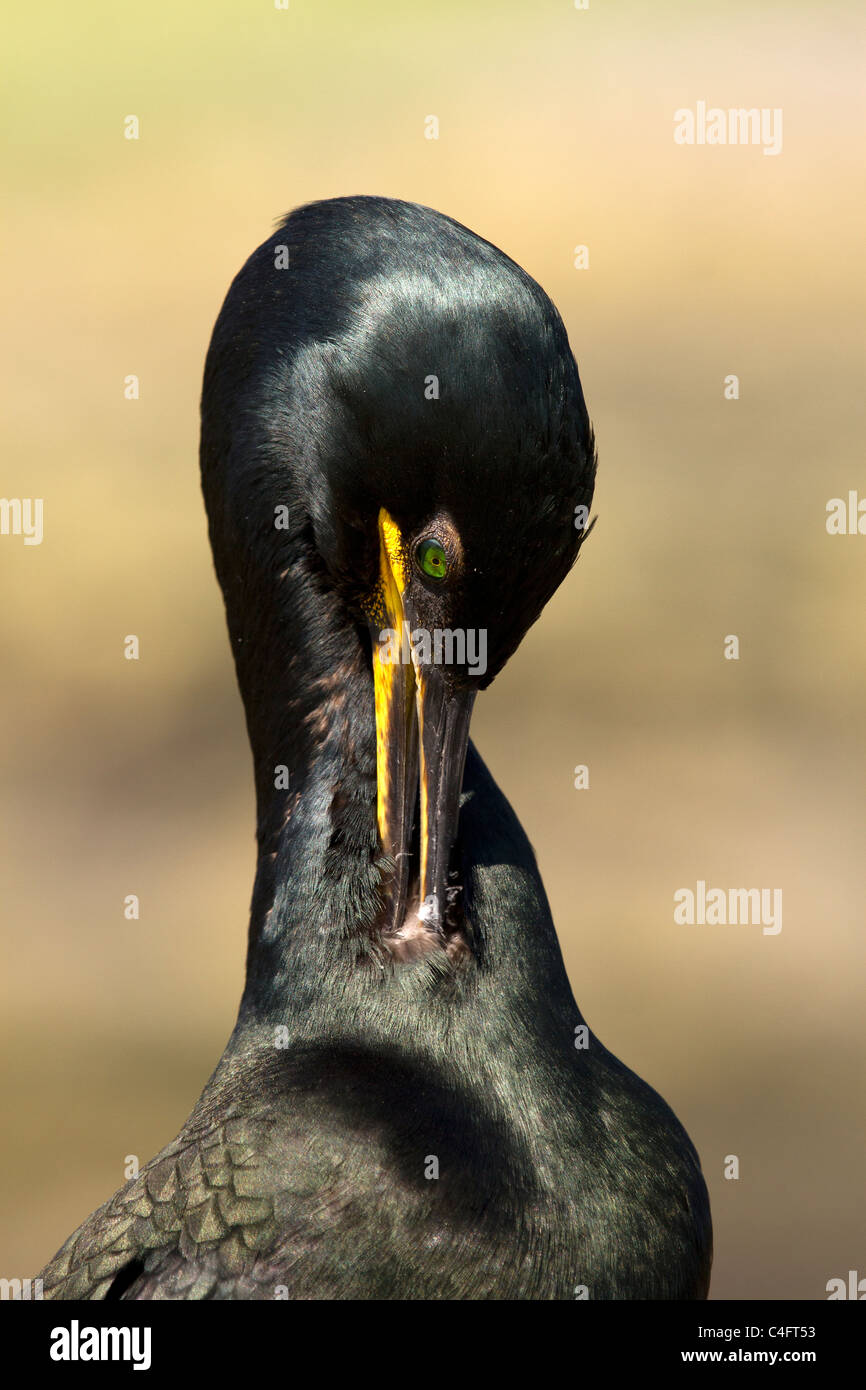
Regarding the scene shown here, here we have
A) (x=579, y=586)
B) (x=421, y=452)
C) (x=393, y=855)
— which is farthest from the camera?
(x=579, y=586)

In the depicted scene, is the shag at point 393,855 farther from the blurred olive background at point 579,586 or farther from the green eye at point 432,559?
the blurred olive background at point 579,586

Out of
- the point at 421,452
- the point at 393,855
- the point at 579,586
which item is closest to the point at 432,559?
the point at 421,452

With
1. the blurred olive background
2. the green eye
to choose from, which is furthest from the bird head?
the blurred olive background

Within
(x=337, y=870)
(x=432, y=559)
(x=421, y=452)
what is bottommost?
(x=337, y=870)

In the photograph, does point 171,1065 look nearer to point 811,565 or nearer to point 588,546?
point 588,546

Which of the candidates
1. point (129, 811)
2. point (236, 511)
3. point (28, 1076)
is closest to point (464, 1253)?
point (236, 511)

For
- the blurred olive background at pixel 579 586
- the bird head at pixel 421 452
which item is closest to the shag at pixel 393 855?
the bird head at pixel 421 452

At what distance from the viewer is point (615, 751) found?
11516mm

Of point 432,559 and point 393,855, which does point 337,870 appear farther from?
point 432,559

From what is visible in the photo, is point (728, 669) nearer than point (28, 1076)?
No

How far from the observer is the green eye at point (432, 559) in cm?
333

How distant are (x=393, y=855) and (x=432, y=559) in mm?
652

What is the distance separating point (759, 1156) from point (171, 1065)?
3.33m

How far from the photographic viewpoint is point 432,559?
3.36m
